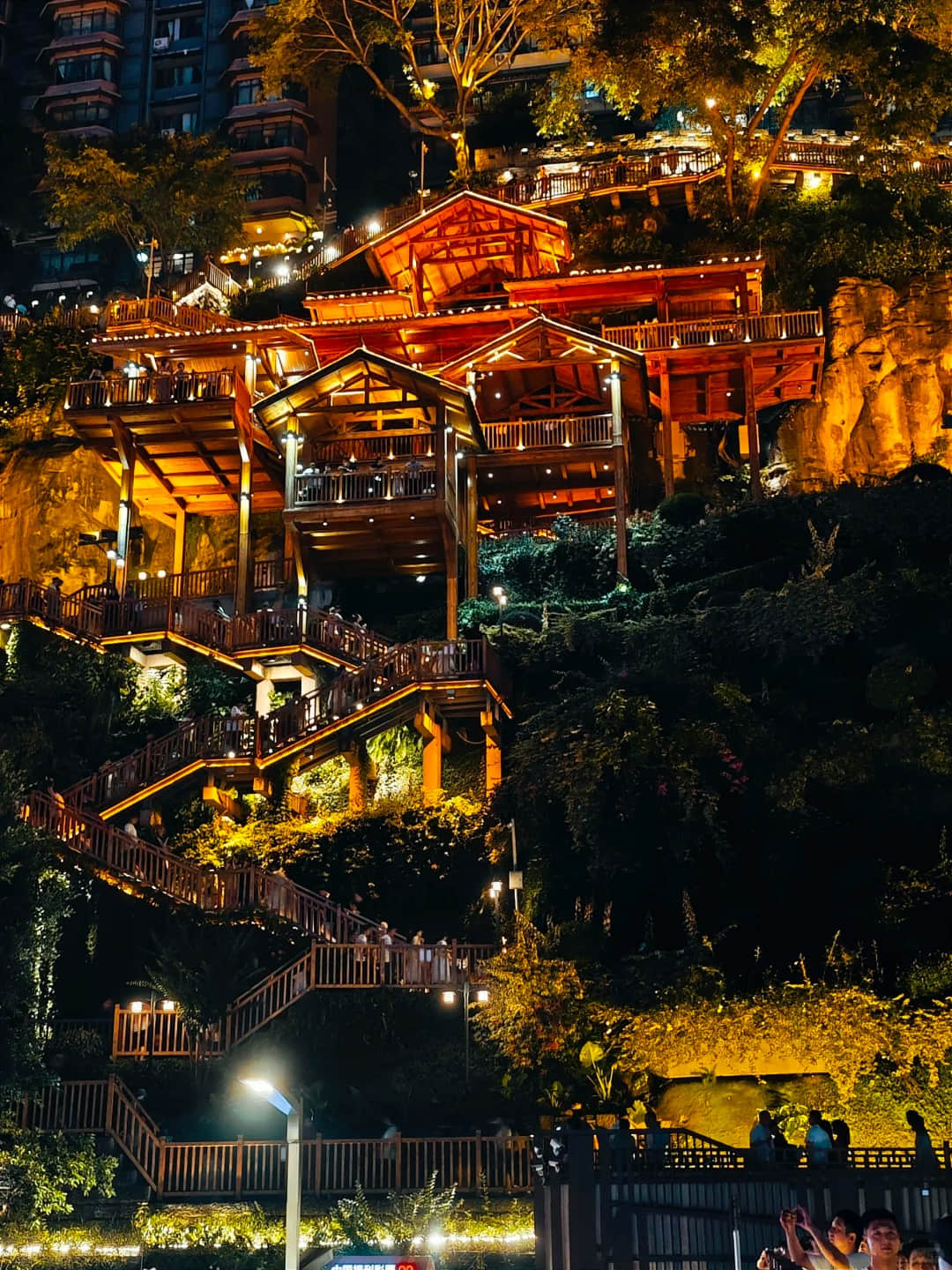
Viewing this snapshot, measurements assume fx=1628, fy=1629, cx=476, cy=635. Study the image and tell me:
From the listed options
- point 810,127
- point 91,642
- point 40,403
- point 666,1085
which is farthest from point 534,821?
point 810,127

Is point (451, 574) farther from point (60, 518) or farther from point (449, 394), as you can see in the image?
point (60, 518)

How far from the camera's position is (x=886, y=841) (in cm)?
2142

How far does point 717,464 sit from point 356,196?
28.4m

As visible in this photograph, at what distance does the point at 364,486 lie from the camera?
29.8m

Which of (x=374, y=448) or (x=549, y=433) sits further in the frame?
(x=374, y=448)

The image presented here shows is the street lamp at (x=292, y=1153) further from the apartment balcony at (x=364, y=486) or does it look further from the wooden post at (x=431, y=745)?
the apartment balcony at (x=364, y=486)

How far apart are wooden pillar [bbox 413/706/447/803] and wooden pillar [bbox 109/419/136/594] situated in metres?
9.14

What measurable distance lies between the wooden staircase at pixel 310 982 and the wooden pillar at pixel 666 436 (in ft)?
49.6

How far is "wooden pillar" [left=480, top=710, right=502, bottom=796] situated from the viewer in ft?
85.5

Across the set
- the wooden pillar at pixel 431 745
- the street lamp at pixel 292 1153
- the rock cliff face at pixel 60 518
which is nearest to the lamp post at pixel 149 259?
the rock cliff face at pixel 60 518

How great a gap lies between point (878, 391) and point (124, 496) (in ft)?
54.2

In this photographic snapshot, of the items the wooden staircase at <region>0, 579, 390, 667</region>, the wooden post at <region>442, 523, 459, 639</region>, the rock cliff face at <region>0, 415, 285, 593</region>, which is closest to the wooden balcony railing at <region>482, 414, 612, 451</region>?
the wooden post at <region>442, 523, 459, 639</region>

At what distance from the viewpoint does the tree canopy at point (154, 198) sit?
47938 mm

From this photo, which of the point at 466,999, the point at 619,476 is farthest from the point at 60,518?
the point at 466,999
